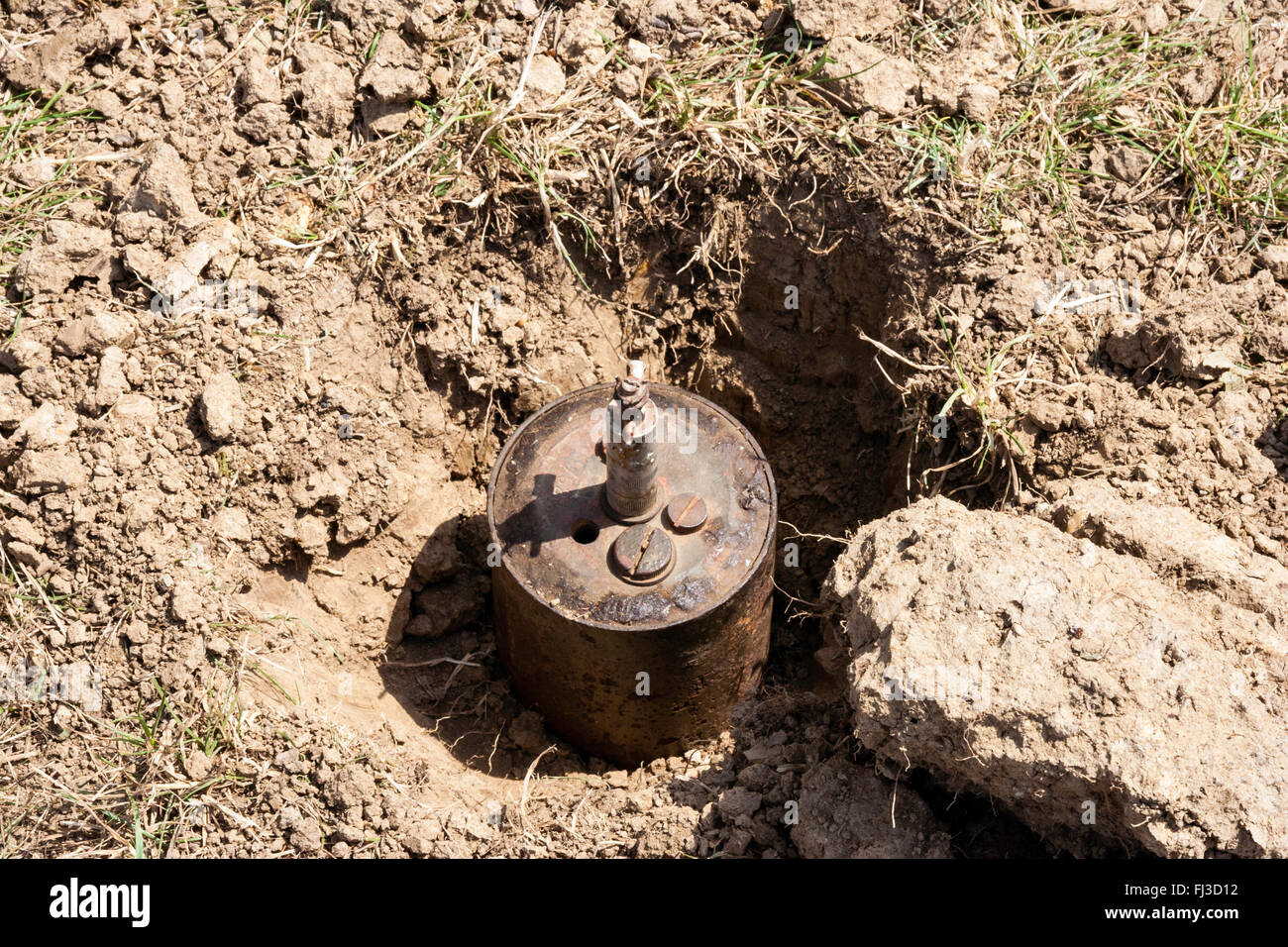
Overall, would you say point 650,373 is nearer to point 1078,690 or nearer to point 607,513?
point 607,513

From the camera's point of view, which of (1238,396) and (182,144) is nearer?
(1238,396)

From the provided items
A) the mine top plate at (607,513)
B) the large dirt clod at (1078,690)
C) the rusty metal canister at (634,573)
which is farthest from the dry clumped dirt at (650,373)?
the mine top plate at (607,513)

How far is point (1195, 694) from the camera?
2.14 metres

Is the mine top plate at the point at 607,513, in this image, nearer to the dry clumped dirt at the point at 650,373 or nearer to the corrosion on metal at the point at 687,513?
the corrosion on metal at the point at 687,513

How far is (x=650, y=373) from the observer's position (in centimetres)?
363

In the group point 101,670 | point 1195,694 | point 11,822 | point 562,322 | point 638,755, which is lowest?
point 638,755

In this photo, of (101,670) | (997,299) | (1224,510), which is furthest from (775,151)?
(101,670)

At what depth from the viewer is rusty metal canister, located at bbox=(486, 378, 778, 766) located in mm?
2807

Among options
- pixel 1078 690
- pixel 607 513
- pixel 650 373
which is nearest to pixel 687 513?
pixel 607 513

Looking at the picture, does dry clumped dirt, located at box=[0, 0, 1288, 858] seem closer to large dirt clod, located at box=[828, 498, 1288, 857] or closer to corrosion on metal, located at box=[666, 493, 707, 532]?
large dirt clod, located at box=[828, 498, 1288, 857]

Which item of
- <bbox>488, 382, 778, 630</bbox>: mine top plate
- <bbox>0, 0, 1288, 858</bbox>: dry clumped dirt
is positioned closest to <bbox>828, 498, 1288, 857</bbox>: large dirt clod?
<bbox>0, 0, 1288, 858</bbox>: dry clumped dirt

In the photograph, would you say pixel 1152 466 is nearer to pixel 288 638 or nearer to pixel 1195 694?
pixel 1195 694

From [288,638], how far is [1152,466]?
244 centimetres

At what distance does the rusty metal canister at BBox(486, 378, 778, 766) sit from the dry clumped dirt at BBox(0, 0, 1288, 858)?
0.55 ft
